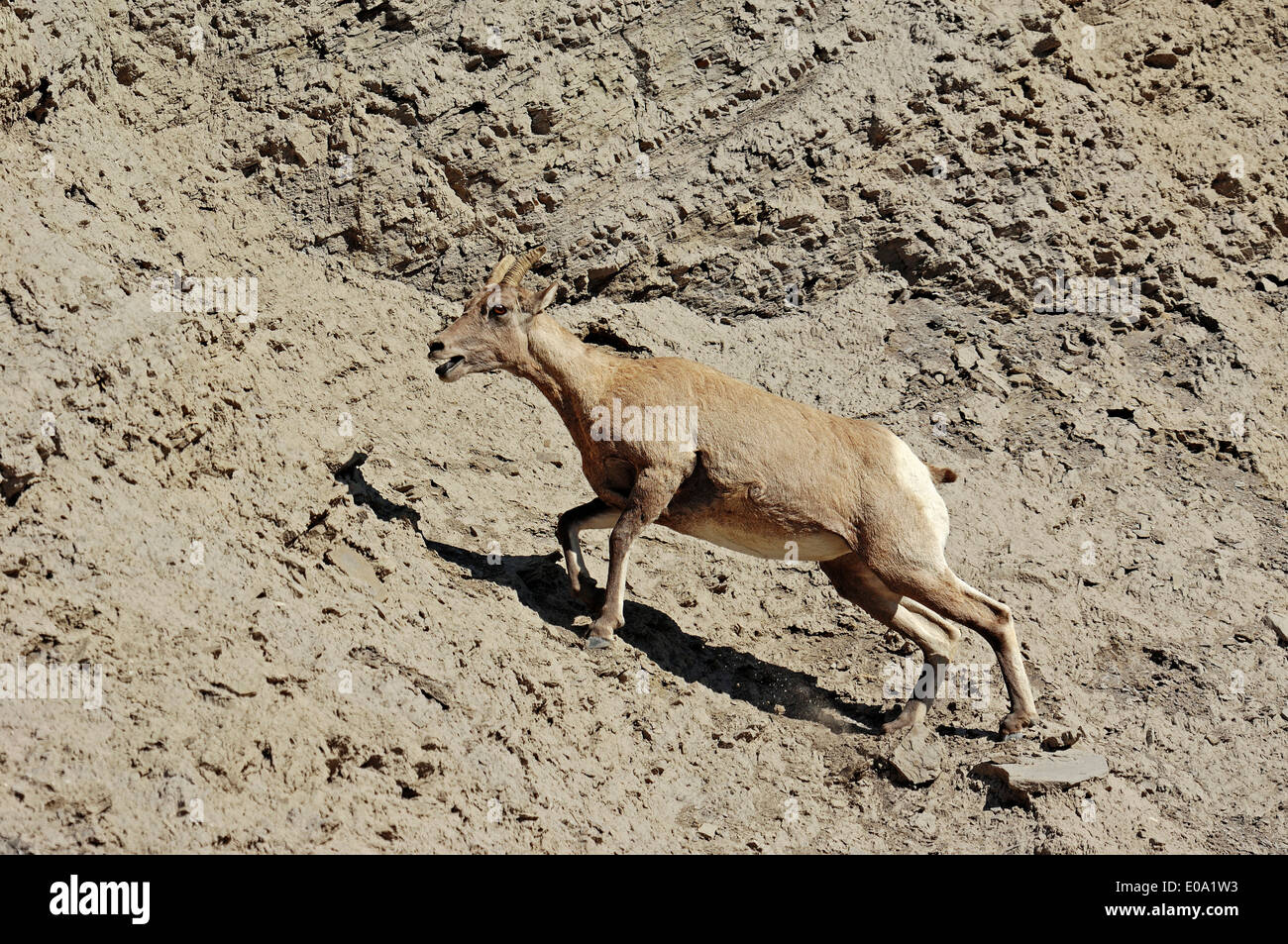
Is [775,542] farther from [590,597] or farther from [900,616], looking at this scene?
[590,597]

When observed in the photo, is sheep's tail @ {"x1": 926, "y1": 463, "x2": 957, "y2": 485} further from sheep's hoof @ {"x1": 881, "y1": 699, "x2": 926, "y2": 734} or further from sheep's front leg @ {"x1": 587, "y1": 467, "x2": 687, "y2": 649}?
sheep's front leg @ {"x1": 587, "y1": 467, "x2": 687, "y2": 649}

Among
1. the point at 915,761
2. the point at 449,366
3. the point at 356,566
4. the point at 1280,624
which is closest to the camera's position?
the point at 356,566

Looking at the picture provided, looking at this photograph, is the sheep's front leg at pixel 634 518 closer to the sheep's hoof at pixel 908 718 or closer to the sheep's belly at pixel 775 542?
the sheep's belly at pixel 775 542

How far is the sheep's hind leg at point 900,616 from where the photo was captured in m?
9.03

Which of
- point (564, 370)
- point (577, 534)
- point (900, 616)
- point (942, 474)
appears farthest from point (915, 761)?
point (564, 370)

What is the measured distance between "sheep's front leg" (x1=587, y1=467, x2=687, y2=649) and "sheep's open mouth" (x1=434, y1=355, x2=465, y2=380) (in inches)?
61.5

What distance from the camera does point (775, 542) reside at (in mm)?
8805

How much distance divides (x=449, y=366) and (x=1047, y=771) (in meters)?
4.95

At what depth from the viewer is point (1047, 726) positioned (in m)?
8.60

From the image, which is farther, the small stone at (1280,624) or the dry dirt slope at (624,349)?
the small stone at (1280,624)

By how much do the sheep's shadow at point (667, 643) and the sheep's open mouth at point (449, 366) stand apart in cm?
96

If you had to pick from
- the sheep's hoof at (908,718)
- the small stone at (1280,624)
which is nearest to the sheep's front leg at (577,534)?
the sheep's hoof at (908,718)

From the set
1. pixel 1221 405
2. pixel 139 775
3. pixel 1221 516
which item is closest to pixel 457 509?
pixel 139 775

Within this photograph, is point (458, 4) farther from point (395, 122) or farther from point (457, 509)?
point (457, 509)
